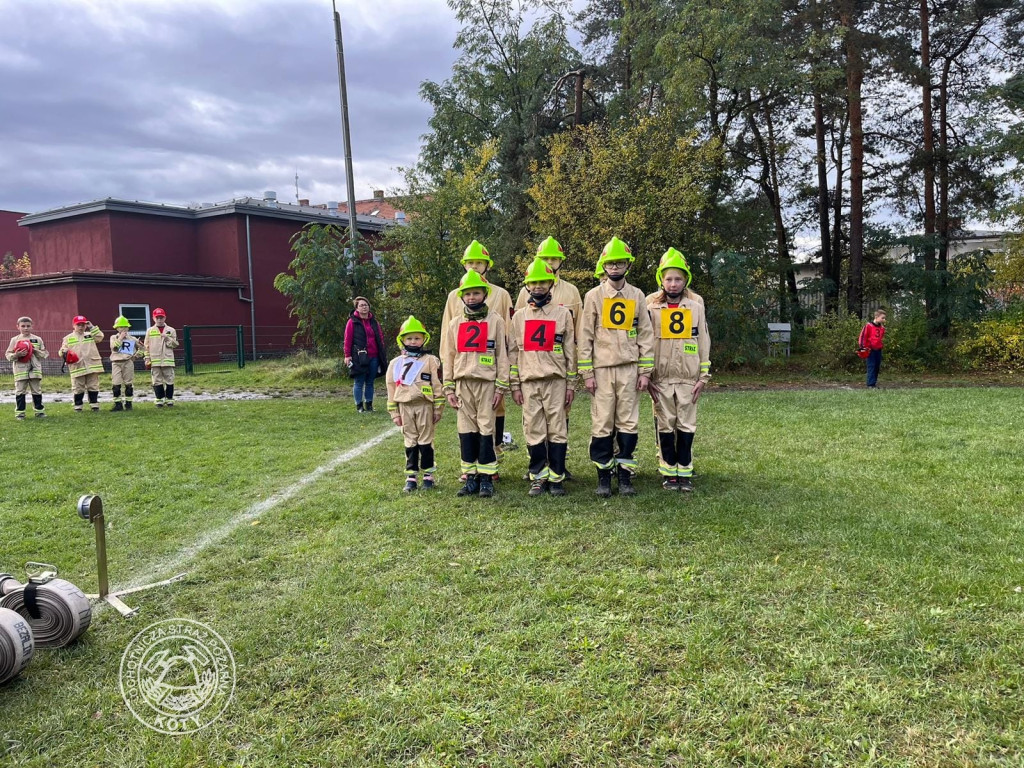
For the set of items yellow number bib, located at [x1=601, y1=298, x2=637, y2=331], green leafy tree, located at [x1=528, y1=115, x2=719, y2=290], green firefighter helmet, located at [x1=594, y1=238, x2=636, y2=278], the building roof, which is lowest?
yellow number bib, located at [x1=601, y1=298, x2=637, y2=331]

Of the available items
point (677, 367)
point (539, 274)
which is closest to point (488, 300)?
point (539, 274)

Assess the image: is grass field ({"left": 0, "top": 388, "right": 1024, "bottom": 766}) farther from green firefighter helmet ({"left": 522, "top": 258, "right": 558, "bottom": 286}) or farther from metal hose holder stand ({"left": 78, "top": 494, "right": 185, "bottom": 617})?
green firefighter helmet ({"left": 522, "top": 258, "right": 558, "bottom": 286})

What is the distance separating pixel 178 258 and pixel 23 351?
19.2 meters

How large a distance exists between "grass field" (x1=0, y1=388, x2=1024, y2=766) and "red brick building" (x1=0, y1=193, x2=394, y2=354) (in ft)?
71.8

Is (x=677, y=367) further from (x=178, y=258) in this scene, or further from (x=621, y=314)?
(x=178, y=258)

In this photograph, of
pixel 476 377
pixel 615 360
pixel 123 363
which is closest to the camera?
pixel 615 360

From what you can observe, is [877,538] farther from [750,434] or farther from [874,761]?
[750,434]

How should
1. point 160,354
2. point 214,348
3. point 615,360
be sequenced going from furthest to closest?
point 214,348
point 160,354
point 615,360

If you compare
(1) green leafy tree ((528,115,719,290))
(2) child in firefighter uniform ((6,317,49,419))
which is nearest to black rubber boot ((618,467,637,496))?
(1) green leafy tree ((528,115,719,290))

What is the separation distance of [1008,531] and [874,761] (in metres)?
3.31

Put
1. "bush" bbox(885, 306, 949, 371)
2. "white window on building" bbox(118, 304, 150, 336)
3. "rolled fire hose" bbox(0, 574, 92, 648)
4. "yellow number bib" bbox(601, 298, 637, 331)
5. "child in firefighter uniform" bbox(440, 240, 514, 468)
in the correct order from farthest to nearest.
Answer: "white window on building" bbox(118, 304, 150, 336) → "bush" bbox(885, 306, 949, 371) → "child in firefighter uniform" bbox(440, 240, 514, 468) → "yellow number bib" bbox(601, 298, 637, 331) → "rolled fire hose" bbox(0, 574, 92, 648)

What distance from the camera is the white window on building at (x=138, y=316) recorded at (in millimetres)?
25891

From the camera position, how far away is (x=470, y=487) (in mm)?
6551

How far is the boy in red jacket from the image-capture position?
15227 millimetres
